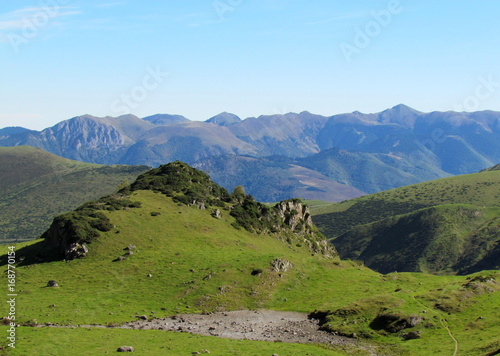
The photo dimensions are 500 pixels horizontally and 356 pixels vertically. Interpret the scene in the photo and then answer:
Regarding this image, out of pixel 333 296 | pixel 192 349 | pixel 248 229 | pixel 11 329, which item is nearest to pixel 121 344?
pixel 192 349

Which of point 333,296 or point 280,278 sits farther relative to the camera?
point 280,278

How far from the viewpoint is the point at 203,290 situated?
267 ft

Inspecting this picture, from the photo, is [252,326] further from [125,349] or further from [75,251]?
[75,251]

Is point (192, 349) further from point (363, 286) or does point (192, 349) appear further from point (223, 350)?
point (363, 286)

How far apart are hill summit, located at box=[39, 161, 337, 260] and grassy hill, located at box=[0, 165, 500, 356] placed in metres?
0.55

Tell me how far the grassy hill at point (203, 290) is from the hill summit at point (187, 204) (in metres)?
0.55

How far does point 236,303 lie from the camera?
79250 millimetres

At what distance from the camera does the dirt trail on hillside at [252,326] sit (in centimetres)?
6469

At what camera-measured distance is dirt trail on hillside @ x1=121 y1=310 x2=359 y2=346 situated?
64688mm

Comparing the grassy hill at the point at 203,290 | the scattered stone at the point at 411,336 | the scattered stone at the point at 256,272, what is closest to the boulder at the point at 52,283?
the grassy hill at the point at 203,290

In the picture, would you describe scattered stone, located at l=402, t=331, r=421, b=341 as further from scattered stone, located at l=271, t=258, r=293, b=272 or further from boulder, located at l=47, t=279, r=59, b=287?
boulder, located at l=47, t=279, r=59, b=287

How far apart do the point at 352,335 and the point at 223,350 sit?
17562mm

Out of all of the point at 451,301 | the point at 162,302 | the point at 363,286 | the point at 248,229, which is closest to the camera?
the point at 451,301

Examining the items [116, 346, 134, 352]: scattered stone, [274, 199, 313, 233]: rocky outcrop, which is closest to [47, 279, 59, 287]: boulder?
[116, 346, 134, 352]: scattered stone
